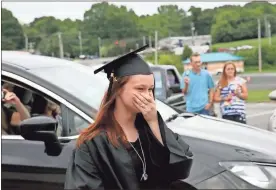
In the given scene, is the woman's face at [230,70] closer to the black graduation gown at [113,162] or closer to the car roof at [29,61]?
the car roof at [29,61]

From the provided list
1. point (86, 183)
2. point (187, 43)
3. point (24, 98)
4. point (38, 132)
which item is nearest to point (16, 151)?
point (38, 132)

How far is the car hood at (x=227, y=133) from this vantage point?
3215 mm

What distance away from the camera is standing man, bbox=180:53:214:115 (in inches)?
299

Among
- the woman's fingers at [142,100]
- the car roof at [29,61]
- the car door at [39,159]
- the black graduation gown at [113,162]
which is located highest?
the car roof at [29,61]

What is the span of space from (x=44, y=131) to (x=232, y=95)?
4061mm

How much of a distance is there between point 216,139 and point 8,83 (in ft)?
5.46

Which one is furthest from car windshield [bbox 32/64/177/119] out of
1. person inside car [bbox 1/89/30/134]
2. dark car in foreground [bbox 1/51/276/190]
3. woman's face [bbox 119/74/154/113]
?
woman's face [bbox 119/74/154/113]

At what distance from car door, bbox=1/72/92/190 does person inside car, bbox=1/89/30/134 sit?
347 mm

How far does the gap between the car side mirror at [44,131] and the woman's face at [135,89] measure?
1.12 metres

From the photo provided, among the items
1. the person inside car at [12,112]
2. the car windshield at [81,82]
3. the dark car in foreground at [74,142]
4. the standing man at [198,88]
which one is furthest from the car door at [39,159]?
the standing man at [198,88]

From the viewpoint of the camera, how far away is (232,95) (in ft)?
22.6

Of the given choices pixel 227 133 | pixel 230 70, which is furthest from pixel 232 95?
pixel 227 133

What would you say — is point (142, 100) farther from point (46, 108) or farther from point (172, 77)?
point (172, 77)

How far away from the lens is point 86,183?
6.82 ft
